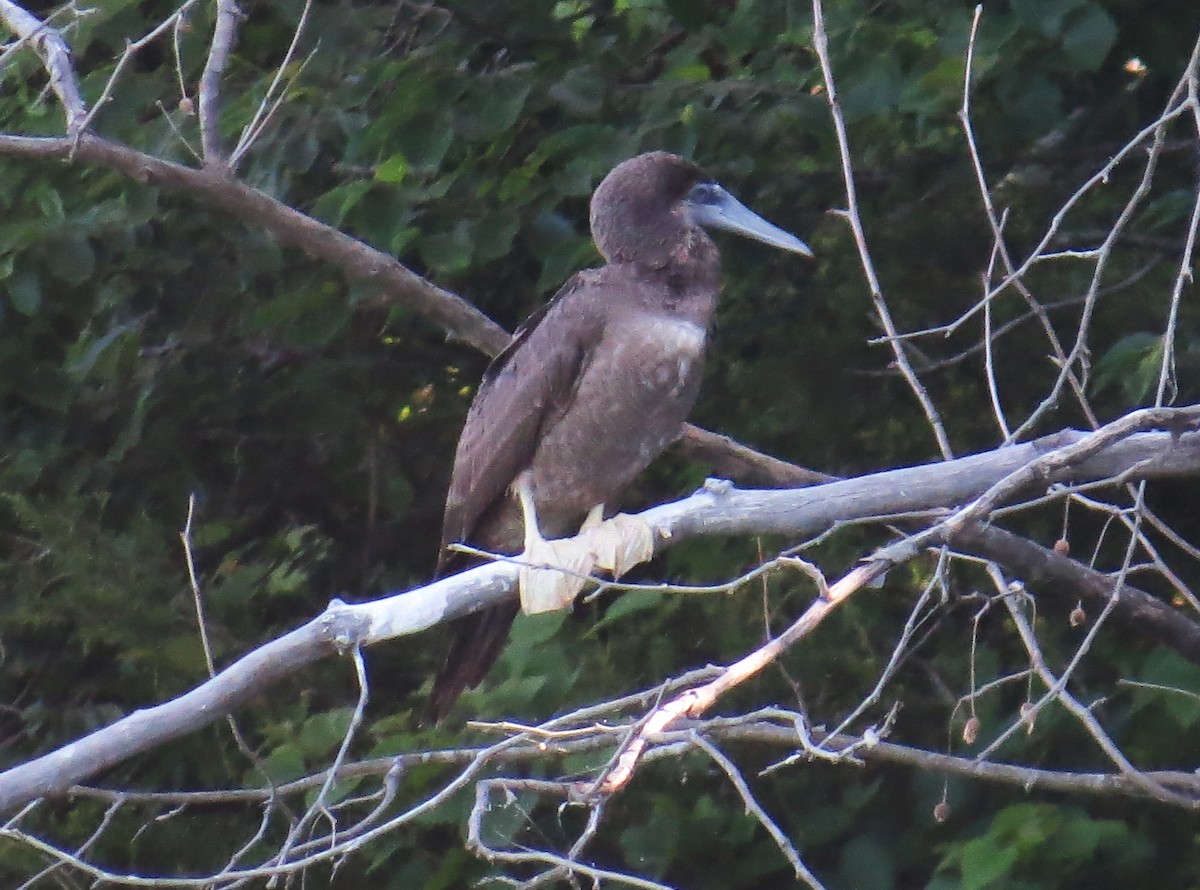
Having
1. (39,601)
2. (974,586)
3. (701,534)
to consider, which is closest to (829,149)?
(974,586)

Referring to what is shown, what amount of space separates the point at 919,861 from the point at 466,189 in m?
1.97

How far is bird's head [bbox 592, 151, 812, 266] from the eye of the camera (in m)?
3.97

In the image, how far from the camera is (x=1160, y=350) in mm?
3295

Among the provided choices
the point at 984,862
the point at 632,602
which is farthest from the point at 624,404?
the point at 984,862

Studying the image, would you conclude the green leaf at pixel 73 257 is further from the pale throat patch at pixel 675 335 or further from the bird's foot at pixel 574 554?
the pale throat patch at pixel 675 335

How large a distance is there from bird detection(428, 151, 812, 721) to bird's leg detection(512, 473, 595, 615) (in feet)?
0.05

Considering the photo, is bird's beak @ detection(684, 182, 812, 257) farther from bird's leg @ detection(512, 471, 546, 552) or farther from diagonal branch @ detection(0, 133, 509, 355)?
bird's leg @ detection(512, 471, 546, 552)

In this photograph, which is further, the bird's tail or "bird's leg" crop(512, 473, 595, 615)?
the bird's tail

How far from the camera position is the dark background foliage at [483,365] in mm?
3930

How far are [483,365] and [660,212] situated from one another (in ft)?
3.43

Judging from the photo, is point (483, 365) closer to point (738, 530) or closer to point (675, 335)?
point (675, 335)

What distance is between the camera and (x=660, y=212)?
3984 mm

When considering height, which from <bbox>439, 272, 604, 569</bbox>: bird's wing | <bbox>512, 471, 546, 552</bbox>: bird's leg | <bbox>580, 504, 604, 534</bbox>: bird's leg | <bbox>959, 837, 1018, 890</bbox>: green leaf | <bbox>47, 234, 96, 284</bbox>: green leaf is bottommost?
<bbox>959, 837, 1018, 890</bbox>: green leaf

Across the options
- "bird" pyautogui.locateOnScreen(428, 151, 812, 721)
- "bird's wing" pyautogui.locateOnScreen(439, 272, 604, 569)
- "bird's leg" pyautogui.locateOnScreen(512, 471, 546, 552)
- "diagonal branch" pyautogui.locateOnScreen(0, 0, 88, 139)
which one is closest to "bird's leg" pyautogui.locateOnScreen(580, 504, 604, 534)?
"bird" pyautogui.locateOnScreen(428, 151, 812, 721)
